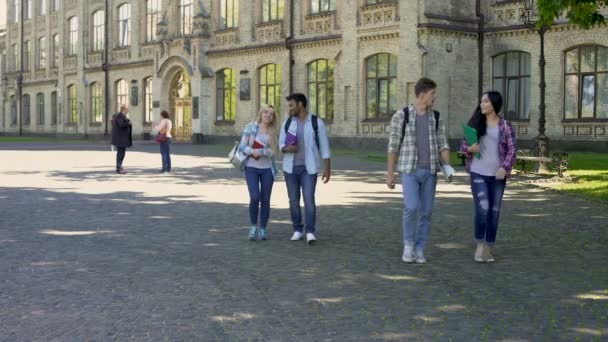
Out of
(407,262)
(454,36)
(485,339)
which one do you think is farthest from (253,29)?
(485,339)

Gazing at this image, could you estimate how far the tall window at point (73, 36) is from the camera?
5781cm

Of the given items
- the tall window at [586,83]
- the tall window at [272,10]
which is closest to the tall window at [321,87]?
the tall window at [272,10]

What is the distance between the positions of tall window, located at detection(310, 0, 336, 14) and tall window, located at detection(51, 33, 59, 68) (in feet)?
89.9

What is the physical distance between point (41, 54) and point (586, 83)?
4276 centimetres

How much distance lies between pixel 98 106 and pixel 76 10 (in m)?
6.89

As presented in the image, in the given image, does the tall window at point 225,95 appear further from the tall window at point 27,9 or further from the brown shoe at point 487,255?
the brown shoe at point 487,255

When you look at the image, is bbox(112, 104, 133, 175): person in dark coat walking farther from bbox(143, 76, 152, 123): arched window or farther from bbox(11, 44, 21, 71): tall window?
bbox(11, 44, 21, 71): tall window

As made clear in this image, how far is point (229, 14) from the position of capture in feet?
144

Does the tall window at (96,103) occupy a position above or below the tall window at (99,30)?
below

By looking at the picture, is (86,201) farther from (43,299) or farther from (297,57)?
(297,57)

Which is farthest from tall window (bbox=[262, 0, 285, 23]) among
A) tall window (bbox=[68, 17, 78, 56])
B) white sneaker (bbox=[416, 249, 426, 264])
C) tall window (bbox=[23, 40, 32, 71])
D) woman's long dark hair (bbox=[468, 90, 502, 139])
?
white sneaker (bbox=[416, 249, 426, 264])

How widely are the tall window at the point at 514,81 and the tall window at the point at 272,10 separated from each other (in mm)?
11066

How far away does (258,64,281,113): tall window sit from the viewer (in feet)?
134

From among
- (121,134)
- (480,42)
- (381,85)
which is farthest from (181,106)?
(121,134)
